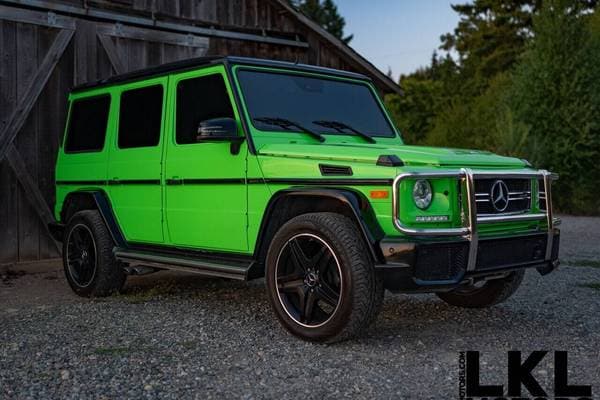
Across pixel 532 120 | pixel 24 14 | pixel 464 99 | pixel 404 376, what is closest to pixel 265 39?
pixel 24 14

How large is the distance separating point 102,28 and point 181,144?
448 centimetres

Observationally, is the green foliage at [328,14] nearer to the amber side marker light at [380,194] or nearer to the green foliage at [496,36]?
the green foliage at [496,36]

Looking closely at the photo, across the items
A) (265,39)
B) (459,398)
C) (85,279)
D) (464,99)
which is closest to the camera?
(459,398)

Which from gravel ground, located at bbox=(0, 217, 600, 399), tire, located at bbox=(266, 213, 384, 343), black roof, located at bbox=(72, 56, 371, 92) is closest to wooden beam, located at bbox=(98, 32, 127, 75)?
black roof, located at bbox=(72, 56, 371, 92)

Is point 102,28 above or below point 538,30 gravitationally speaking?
below

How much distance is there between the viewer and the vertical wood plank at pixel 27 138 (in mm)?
9211

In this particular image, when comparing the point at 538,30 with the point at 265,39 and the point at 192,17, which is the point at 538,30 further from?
the point at 192,17

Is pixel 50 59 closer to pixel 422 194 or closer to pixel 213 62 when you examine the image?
pixel 213 62

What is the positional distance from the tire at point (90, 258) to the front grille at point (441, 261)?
3471mm

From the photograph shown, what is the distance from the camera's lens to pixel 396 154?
4938 mm

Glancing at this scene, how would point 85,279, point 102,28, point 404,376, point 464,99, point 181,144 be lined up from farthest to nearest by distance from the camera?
point 464,99
point 102,28
point 85,279
point 181,144
point 404,376

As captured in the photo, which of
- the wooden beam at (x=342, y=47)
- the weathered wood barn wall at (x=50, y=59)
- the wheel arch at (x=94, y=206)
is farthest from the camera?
the wooden beam at (x=342, y=47)

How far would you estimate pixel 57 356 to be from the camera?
15.8 feet

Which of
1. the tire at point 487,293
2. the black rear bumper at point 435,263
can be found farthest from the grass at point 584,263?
the black rear bumper at point 435,263
